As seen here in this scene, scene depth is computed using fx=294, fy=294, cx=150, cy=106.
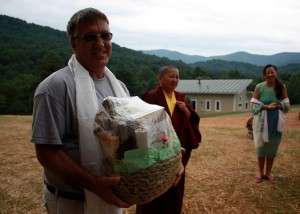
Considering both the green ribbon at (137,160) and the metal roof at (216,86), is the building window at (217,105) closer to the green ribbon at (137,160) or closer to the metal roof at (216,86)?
the metal roof at (216,86)

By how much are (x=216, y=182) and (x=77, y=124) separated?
14.1 feet

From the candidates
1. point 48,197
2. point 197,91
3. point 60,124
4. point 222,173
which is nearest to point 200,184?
point 222,173

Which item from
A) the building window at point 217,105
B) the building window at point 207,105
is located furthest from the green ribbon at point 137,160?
the building window at point 207,105

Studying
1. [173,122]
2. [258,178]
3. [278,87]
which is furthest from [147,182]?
[258,178]

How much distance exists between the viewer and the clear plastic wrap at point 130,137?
138 cm

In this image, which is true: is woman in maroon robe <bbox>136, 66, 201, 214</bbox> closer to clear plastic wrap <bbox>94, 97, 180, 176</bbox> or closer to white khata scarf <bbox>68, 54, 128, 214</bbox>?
white khata scarf <bbox>68, 54, 128, 214</bbox>

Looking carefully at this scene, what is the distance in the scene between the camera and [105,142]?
143 centimetres

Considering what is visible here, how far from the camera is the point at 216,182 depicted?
5363 mm

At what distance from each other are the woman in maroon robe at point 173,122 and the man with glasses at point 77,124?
1.78 m

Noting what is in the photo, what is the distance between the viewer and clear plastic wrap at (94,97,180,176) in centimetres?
138

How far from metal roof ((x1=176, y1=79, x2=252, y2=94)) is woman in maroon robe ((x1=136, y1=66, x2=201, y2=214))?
32015 millimetres

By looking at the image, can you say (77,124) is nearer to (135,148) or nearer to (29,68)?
(135,148)

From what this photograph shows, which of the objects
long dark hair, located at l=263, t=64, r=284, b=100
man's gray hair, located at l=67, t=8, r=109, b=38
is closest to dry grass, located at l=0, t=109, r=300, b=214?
long dark hair, located at l=263, t=64, r=284, b=100

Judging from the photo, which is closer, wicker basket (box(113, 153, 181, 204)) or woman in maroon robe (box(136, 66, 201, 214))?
wicker basket (box(113, 153, 181, 204))
